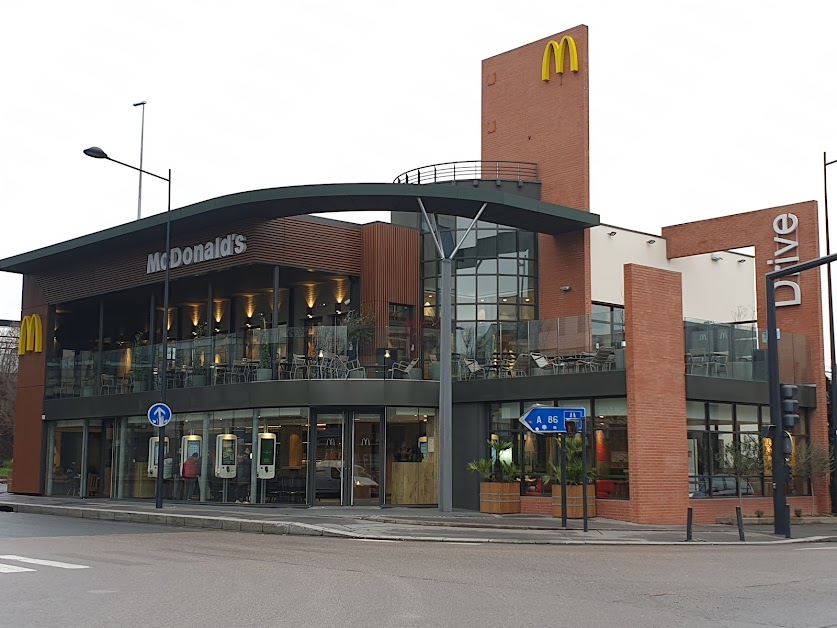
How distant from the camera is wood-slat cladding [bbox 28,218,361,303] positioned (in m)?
33.5

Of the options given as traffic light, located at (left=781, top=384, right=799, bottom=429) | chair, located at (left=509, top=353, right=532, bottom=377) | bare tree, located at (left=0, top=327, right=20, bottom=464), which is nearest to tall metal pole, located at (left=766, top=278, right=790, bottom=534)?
traffic light, located at (left=781, top=384, right=799, bottom=429)

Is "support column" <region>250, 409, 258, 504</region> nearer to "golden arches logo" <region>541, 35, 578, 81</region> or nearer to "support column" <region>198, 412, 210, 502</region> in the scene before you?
"support column" <region>198, 412, 210, 502</region>

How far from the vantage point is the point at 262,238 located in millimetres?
33500

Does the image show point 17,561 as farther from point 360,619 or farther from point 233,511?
point 233,511

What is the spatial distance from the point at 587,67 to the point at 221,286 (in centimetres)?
1568

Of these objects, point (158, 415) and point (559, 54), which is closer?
point (158, 415)

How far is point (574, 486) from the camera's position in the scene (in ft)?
87.8

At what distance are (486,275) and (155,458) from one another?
44.1 feet

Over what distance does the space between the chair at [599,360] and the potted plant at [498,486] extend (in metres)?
3.57

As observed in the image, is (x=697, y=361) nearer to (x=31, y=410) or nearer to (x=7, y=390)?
(x=31, y=410)

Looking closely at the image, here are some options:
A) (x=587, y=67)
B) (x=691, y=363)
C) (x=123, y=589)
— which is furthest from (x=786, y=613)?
(x=587, y=67)

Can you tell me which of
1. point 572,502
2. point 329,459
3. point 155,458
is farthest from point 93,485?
point 572,502

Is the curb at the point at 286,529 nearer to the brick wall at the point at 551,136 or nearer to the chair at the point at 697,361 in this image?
the chair at the point at 697,361

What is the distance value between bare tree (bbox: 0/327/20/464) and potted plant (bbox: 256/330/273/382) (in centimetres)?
4791
